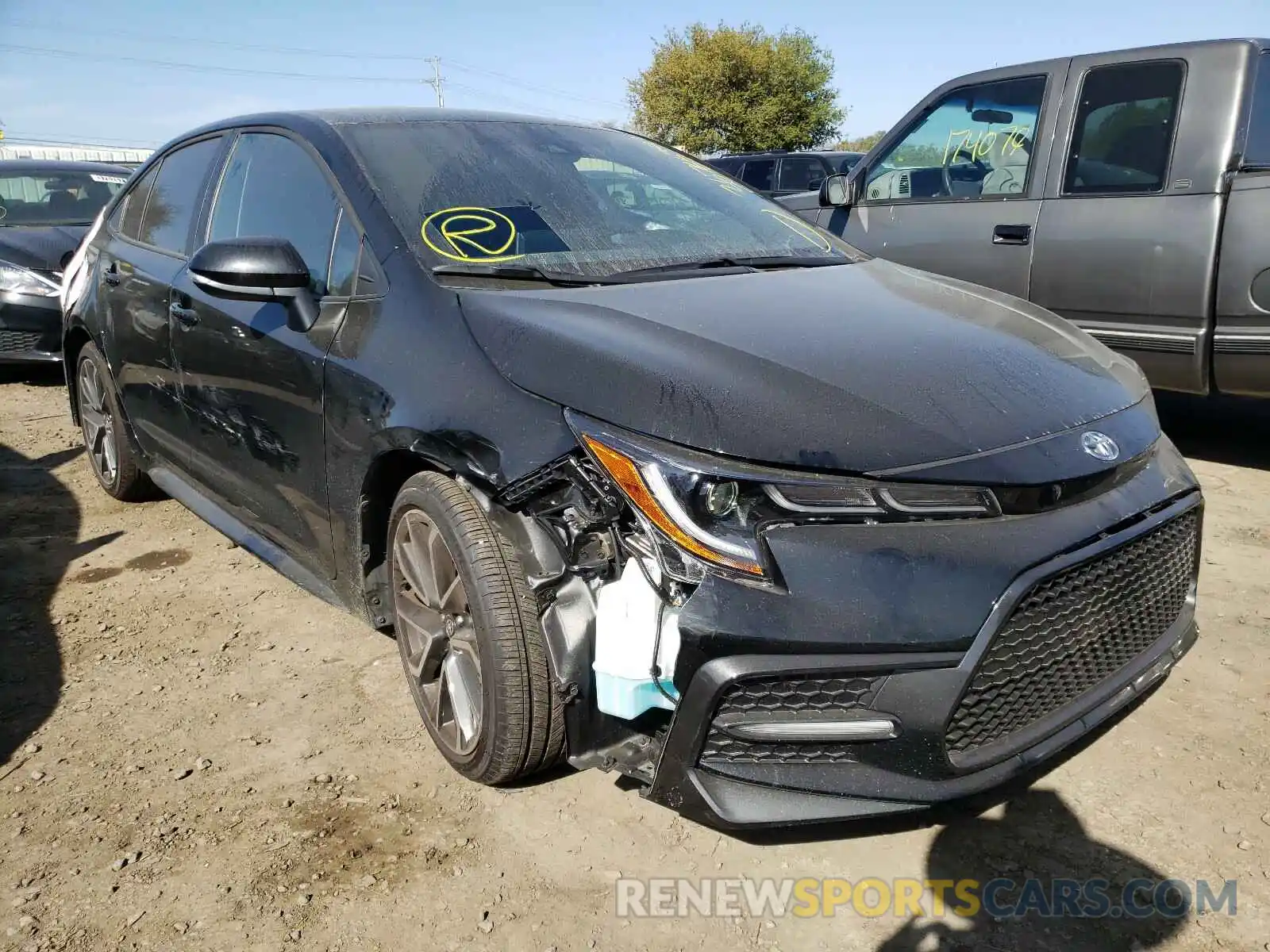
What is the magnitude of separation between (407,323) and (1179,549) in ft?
6.07

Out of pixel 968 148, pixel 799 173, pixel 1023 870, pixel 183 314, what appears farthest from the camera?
pixel 799 173

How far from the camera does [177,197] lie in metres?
3.83

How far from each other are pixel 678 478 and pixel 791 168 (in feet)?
38.9

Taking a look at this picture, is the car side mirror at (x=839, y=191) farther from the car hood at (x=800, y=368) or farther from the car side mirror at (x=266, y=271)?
the car side mirror at (x=266, y=271)

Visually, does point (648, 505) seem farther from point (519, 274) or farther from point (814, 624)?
point (519, 274)

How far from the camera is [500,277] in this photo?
2520 mm

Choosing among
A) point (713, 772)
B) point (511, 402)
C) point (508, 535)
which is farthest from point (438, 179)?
point (713, 772)

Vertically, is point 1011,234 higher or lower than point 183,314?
higher

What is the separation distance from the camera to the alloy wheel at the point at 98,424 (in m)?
4.50

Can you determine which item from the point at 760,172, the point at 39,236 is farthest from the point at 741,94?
the point at 39,236

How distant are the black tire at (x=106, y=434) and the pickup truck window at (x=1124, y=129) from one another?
4455mm

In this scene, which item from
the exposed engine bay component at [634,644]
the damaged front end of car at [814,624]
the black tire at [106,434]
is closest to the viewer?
the damaged front end of car at [814,624]

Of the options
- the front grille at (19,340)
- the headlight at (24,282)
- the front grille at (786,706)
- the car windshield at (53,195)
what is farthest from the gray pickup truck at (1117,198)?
the car windshield at (53,195)

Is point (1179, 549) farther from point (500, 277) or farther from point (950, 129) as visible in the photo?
point (950, 129)
